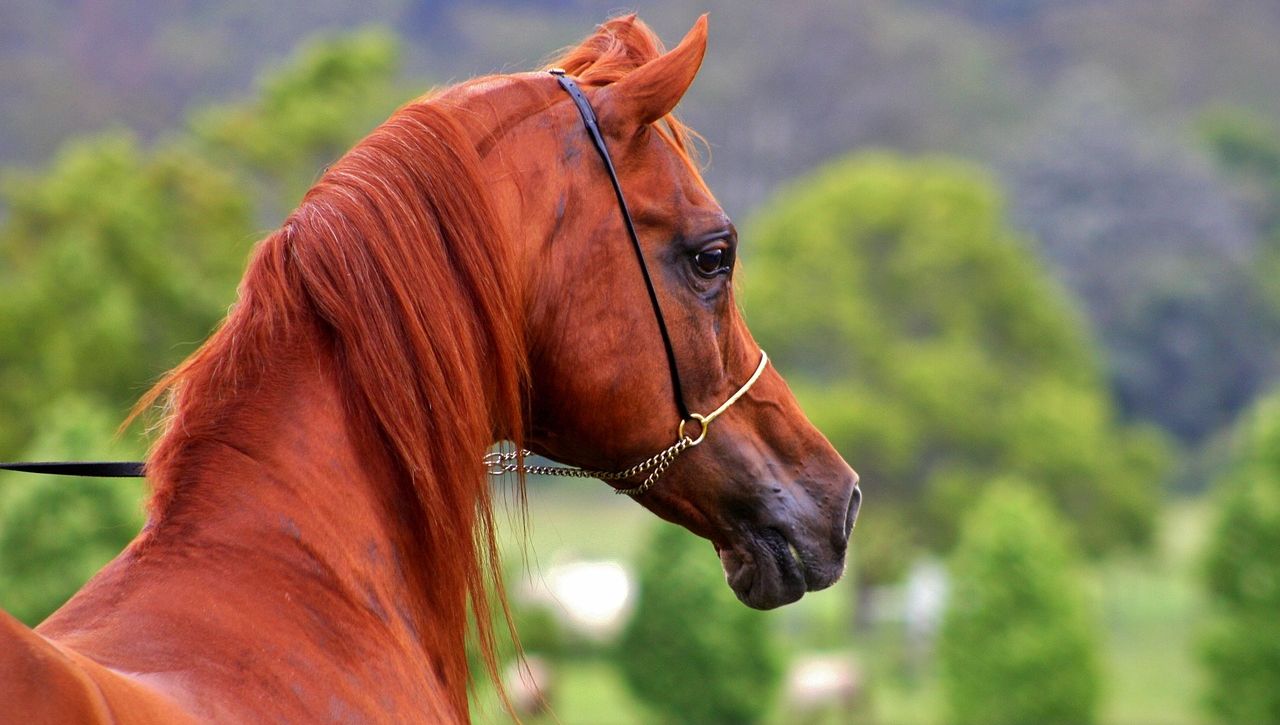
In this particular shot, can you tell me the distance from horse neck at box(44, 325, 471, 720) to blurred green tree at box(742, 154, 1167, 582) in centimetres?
2095

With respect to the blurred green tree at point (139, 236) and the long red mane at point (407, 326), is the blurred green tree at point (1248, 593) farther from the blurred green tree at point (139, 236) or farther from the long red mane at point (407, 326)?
the long red mane at point (407, 326)

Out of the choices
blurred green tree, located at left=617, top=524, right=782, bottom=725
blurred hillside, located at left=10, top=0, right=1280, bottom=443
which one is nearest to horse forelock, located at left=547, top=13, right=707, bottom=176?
blurred green tree, located at left=617, top=524, right=782, bottom=725

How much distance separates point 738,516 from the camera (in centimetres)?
245

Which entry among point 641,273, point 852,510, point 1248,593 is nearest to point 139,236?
point 1248,593

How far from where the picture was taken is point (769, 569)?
8.12ft

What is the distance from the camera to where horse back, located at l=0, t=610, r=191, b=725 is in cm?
145

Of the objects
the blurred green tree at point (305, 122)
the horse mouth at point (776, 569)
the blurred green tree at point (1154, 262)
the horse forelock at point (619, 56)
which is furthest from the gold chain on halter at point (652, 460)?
the blurred green tree at point (1154, 262)

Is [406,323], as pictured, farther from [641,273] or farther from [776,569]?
[776,569]

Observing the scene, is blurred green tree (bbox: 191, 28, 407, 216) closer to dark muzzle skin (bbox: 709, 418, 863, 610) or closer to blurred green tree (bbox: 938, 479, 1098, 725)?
blurred green tree (bbox: 938, 479, 1098, 725)

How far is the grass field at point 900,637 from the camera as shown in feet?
58.9

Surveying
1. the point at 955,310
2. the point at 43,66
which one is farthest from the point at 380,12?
the point at 955,310

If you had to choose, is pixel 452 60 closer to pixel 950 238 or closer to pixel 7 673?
pixel 950 238

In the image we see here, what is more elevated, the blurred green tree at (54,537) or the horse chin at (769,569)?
Result: the horse chin at (769,569)

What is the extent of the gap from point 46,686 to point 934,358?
23.8m
